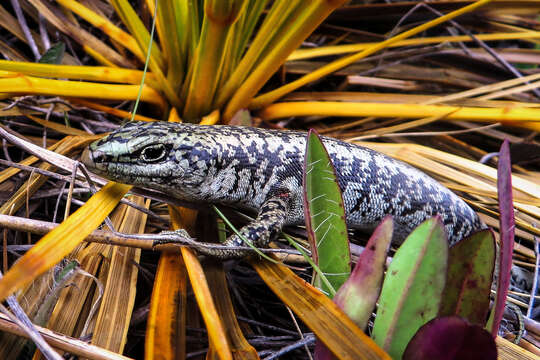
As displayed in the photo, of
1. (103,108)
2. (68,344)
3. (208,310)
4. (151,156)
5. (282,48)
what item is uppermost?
(282,48)

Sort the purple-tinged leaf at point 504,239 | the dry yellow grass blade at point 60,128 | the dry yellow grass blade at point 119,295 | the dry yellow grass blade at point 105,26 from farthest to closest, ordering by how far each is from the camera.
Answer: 1. the dry yellow grass blade at point 105,26
2. the dry yellow grass blade at point 60,128
3. the dry yellow grass blade at point 119,295
4. the purple-tinged leaf at point 504,239

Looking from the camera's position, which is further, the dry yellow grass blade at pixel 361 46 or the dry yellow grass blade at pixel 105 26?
the dry yellow grass blade at pixel 361 46

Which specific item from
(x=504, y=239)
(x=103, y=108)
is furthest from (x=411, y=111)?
(x=103, y=108)

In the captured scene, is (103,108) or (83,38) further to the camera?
(83,38)

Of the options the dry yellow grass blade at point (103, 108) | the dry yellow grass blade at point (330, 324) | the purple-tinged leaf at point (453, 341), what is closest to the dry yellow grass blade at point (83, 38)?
the dry yellow grass blade at point (103, 108)

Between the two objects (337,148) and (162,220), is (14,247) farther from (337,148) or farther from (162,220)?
(337,148)

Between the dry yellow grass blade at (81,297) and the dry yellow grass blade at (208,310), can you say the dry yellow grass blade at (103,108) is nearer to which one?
the dry yellow grass blade at (81,297)

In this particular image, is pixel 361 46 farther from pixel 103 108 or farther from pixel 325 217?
pixel 325 217
